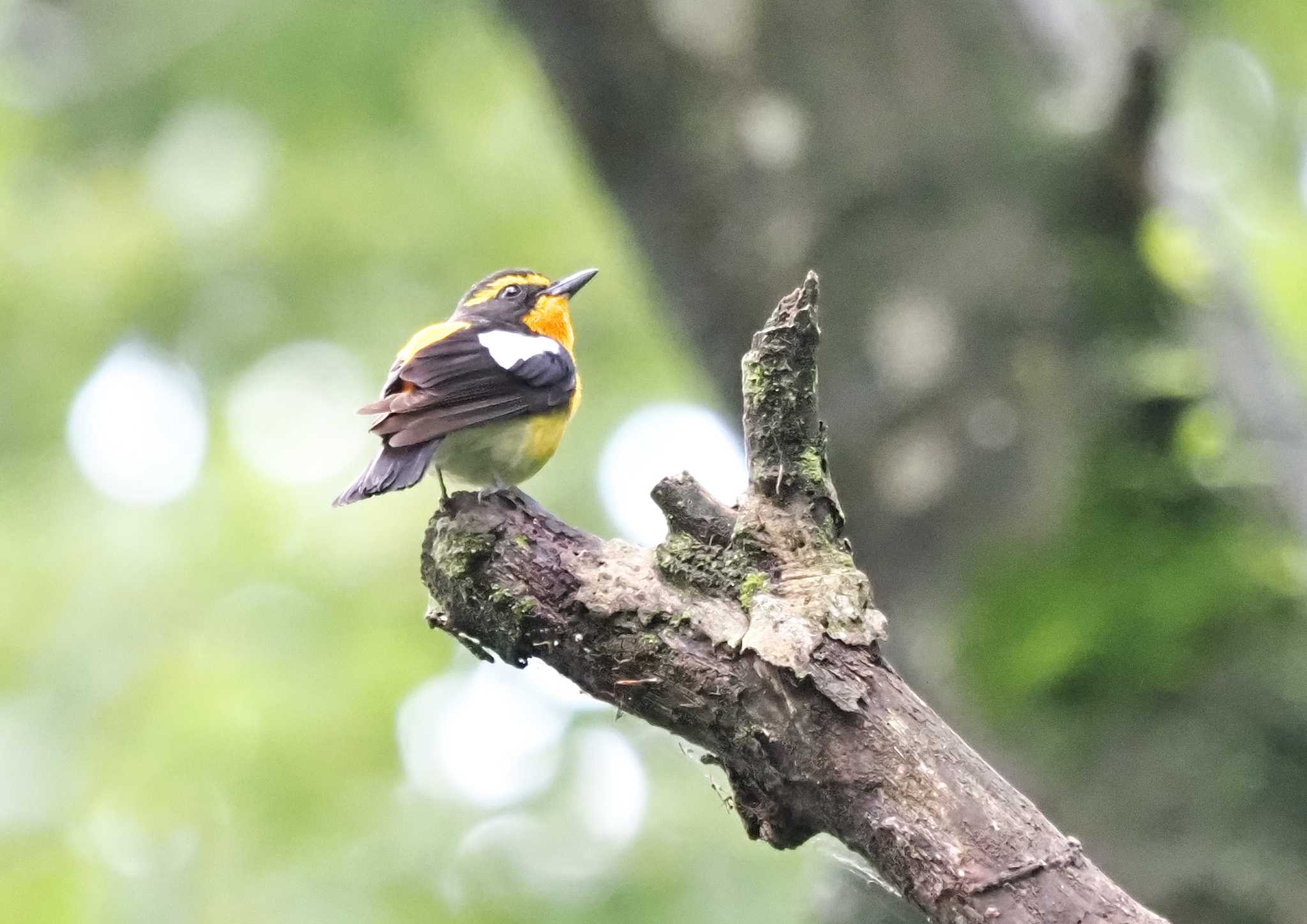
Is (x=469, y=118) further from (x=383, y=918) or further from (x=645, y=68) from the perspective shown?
(x=383, y=918)

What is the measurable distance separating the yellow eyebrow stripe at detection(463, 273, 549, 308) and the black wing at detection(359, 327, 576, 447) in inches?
33.8

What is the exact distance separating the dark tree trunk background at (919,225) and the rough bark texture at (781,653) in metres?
2.20

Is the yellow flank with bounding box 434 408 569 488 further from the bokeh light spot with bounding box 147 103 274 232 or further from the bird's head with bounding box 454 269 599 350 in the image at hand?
the bokeh light spot with bounding box 147 103 274 232

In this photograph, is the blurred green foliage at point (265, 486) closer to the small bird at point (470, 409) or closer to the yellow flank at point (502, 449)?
the small bird at point (470, 409)

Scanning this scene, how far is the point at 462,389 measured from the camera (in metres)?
3.01

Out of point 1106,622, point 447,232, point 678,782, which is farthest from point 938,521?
point 447,232

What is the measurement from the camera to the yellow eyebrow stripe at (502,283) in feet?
13.8

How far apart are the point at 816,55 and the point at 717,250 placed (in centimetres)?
77

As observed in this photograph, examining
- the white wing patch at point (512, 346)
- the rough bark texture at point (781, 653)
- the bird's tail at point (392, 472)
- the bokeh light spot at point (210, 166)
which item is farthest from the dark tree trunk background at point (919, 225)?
the bokeh light spot at point (210, 166)

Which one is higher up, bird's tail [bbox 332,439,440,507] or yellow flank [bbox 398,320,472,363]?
yellow flank [bbox 398,320,472,363]

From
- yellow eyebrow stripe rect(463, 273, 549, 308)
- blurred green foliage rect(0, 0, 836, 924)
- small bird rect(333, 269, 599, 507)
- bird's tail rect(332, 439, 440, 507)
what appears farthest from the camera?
blurred green foliage rect(0, 0, 836, 924)

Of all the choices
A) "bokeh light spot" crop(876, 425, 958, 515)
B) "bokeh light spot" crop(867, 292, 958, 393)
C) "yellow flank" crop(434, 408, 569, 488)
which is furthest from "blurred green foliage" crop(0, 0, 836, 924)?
"yellow flank" crop(434, 408, 569, 488)

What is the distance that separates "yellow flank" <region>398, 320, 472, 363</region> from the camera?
3.21 metres

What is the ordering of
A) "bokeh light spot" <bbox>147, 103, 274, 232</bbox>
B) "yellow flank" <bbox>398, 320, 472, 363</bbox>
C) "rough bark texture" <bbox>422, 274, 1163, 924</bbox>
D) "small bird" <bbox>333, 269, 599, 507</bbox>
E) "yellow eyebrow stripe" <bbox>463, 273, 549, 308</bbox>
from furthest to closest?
"bokeh light spot" <bbox>147, 103, 274, 232</bbox>
"yellow eyebrow stripe" <bbox>463, 273, 549, 308</bbox>
"yellow flank" <bbox>398, 320, 472, 363</bbox>
"small bird" <bbox>333, 269, 599, 507</bbox>
"rough bark texture" <bbox>422, 274, 1163, 924</bbox>
